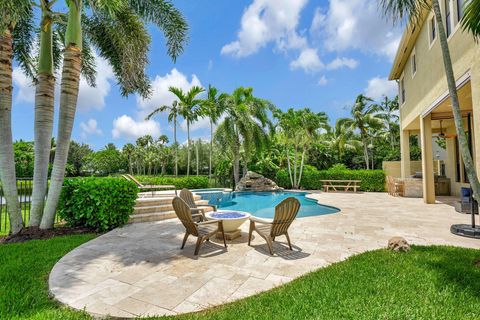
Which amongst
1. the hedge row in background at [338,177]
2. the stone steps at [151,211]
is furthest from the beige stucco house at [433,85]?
the stone steps at [151,211]

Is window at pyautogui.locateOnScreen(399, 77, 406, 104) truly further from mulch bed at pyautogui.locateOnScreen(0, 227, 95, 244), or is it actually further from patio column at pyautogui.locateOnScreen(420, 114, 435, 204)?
mulch bed at pyautogui.locateOnScreen(0, 227, 95, 244)

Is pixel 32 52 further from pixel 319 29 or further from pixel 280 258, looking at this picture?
pixel 319 29

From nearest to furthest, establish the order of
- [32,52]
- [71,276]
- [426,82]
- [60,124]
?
[71,276]
[60,124]
[32,52]
[426,82]

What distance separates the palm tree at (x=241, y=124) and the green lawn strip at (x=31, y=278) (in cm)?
1436

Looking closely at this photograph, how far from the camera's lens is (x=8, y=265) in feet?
12.9

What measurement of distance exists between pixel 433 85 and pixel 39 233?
1329cm

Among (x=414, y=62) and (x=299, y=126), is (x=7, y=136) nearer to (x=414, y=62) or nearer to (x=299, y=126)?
(x=414, y=62)

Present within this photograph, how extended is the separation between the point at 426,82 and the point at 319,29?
5112 mm

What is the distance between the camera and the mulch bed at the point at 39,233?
576 centimetres

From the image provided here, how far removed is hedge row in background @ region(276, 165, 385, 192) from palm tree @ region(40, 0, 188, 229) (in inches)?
573

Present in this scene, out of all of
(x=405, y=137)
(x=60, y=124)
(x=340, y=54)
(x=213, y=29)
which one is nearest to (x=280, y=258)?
(x=60, y=124)

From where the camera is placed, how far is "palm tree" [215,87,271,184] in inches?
755

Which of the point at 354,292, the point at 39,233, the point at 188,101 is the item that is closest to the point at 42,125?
the point at 39,233

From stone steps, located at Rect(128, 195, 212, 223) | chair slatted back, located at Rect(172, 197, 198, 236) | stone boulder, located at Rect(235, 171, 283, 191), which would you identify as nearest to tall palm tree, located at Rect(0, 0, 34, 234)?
stone steps, located at Rect(128, 195, 212, 223)
